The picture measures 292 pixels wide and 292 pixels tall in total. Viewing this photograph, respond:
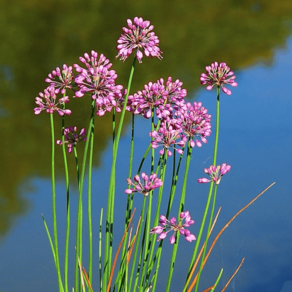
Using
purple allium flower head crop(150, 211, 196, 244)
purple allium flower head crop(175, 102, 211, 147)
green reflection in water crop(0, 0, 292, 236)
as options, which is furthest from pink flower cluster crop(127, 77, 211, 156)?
green reflection in water crop(0, 0, 292, 236)

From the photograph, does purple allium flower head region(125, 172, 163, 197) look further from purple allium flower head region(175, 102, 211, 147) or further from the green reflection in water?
the green reflection in water

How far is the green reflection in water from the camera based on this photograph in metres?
2.98

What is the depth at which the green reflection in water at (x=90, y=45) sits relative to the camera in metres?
2.98

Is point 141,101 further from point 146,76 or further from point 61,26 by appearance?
point 61,26

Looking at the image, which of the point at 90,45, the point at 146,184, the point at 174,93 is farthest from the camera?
the point at 90,45

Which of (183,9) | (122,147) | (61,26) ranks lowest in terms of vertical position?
(122,147)

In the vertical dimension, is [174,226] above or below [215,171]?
below

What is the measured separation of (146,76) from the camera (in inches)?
152

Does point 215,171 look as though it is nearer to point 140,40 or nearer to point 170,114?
point 170,114

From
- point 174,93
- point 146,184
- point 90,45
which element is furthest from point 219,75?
point 90,45

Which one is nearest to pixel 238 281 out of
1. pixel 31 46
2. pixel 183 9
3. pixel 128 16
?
pixel 31 46

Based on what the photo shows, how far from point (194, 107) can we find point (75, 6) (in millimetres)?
4107

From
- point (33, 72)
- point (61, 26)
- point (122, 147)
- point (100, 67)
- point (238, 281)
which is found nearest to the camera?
point (100, 67)

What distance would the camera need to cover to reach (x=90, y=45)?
4027 mm
